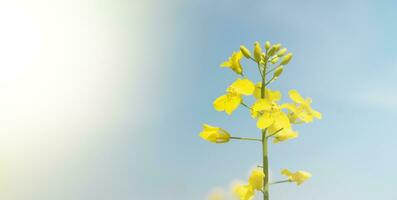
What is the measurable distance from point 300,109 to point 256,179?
89 centimetres

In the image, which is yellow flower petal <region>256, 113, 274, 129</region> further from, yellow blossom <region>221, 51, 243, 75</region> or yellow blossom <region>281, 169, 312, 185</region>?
yellow blossom <region>221, 51, 243, 75</region>

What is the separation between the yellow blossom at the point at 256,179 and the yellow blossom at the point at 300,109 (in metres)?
0.74

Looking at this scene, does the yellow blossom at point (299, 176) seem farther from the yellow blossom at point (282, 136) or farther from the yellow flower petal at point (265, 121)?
the yellow flower petal at point (265, 121)

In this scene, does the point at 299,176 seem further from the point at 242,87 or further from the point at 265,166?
the point at 242,87

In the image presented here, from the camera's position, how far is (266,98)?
180 inches

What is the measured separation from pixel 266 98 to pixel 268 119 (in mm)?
375

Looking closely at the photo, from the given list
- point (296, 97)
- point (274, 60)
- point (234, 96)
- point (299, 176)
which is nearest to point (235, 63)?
point (274, 60)

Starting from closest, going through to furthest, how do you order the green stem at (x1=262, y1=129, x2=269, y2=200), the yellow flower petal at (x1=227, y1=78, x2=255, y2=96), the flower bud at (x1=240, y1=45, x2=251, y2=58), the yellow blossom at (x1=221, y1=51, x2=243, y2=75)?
the green stem at (x1=262, y1=129, x2=269, y2=200) < the yellow flower petal at (x1=227, y1=78, x2=255, y2=96) < the flower bud at (x1=240, y1=45, x2=251, y2=58) < the yellow blossom at (x1=221, y1=51, x2=243, y2=75)

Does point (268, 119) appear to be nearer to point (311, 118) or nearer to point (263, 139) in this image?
point (263, 139)

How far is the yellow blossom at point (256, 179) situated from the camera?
13.7ft

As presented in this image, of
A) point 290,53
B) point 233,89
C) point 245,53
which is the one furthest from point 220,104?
point 290,53

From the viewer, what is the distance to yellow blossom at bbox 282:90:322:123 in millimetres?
4604

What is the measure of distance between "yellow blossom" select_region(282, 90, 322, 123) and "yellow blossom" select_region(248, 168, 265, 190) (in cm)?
74

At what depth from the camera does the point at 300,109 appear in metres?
4.64
